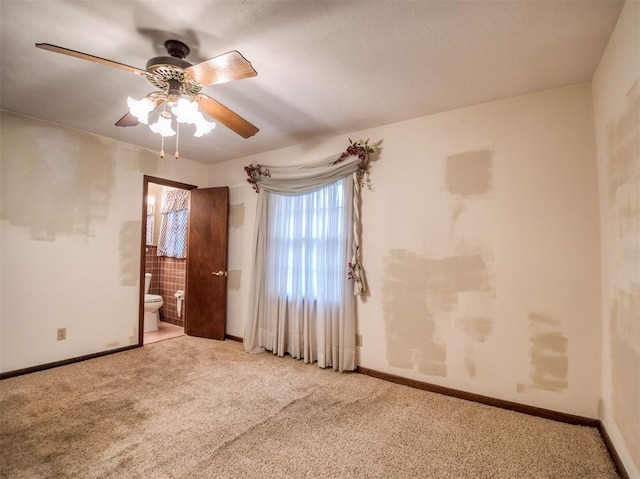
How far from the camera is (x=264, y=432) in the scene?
79.9 inches

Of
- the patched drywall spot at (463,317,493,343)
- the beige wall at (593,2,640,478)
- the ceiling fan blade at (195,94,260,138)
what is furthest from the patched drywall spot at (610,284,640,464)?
the ceiling fan blade at (195,94,260,138)

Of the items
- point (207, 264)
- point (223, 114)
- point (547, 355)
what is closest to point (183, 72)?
point (223, 114)

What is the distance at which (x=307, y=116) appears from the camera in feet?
9.64

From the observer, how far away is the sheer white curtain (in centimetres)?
316

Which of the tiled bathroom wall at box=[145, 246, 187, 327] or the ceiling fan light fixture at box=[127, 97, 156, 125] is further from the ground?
the ceiling fan light fixture at box=[127, 97, 156, 125]

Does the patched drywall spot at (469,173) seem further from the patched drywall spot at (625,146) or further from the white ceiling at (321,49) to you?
the patched drywall spot at (625,146)

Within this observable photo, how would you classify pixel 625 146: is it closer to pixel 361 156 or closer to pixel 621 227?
pixel 621 227

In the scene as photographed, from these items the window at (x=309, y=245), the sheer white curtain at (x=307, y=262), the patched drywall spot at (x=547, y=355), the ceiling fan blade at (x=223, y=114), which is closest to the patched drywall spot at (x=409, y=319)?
the sheer white curtain at (x=307, y=262)

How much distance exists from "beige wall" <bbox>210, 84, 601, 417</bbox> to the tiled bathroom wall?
3.55m

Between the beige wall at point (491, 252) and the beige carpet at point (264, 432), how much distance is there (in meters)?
0.34

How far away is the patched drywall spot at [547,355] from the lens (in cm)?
226

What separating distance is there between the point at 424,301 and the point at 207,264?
9.88 ft

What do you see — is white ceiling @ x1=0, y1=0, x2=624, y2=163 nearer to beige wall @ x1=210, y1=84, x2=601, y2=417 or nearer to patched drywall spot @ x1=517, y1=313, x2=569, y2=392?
beige wall @ x1=210, y1=84, x2=601, y2=417

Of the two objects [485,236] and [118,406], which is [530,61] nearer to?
[485,236]
